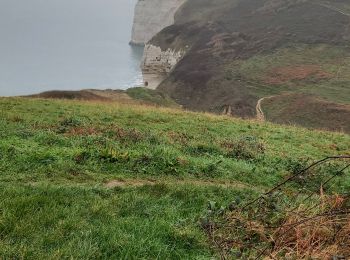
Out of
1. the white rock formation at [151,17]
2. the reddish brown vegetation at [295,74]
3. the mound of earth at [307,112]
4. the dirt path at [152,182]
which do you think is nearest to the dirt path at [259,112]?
the mound of earth at [307,112]

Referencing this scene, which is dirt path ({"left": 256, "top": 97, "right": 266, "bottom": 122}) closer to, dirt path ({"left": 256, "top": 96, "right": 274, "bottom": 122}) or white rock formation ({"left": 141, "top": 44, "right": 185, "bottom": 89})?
dirt path ({"left": 256, "top": 96, "right": 274, "bottom": 122})

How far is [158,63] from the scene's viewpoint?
10912 centimetres

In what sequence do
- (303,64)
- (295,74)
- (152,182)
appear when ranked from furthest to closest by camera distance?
(303,64) → (295,74) → (152,182)

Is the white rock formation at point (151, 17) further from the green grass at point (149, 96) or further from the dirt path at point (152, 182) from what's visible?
the dirt path at point (152, 182)

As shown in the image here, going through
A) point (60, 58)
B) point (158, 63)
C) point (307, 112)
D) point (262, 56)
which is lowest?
point (307, 112)

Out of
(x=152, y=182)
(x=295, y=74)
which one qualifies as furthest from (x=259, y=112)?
(x=152, y=182)

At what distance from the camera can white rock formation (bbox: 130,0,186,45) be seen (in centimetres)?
17012

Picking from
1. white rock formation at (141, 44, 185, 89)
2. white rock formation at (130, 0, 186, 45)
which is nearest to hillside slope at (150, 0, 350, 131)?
white rock formation at (141, 44, 185, 89)

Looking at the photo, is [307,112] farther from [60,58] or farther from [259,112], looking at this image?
[60,58]

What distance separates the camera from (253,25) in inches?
4540

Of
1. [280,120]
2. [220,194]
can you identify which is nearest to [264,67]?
[280,120]

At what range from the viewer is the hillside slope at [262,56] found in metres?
70.4

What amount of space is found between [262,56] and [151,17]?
315 feet

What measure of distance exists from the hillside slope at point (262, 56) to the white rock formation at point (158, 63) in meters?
2.35
